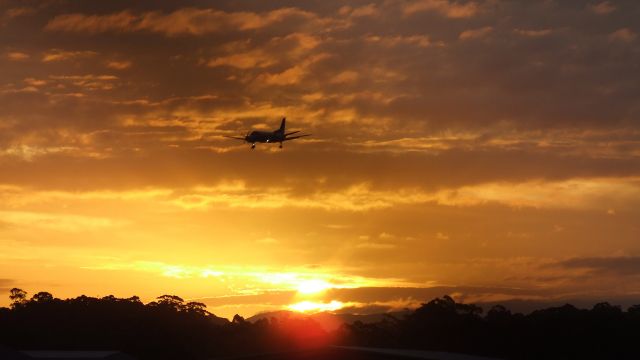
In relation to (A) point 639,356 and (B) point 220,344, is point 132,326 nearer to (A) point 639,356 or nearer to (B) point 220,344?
(B) point 220,344

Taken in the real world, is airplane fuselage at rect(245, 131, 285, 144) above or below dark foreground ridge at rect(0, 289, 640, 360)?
above

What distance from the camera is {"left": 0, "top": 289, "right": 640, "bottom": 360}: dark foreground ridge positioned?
152 meters

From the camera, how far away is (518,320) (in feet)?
541

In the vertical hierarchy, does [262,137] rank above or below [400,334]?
above

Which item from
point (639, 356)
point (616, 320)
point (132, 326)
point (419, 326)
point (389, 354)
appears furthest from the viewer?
point (132, 326)

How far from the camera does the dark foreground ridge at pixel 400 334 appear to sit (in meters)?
152

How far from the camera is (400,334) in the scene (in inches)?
7062

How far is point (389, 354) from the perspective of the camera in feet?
251

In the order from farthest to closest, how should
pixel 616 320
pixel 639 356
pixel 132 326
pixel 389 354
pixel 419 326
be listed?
pixel 132 326 → pixel 419 326 → pixel 616 320 → pixel 639 356 → pixel 389 354

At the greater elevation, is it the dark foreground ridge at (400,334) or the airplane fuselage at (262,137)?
the airplane fuselage at (262,137)

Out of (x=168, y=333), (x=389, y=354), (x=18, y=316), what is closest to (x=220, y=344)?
(x=168, y=333)

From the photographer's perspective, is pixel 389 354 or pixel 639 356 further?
pixel 639 356

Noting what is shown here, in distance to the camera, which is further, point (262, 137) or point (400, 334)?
point (400, 334)

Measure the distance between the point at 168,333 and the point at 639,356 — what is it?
95669mm
